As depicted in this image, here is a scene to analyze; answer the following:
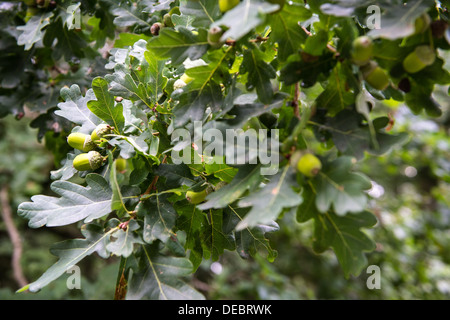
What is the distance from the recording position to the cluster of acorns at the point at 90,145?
88 cm

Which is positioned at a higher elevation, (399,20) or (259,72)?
(399,20)

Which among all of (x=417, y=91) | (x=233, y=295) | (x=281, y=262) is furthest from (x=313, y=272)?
(x=417, y=91)

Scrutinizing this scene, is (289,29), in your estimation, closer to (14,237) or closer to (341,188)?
(341,188)

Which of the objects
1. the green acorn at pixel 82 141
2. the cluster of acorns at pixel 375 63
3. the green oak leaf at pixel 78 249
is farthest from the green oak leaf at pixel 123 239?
the cluster of acorns at pixel 375 63

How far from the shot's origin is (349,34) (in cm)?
70

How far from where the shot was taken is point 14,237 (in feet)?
7.72

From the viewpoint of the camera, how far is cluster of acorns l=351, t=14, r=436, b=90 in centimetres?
64

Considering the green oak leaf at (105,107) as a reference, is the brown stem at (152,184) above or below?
below

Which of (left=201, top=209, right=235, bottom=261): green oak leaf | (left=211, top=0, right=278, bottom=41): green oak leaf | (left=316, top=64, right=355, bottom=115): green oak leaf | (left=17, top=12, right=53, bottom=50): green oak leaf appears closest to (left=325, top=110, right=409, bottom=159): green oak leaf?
(left=316, top=64, right=355, bottom=115): green oak leaf

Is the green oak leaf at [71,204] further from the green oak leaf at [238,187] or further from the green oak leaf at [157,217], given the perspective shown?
the green oak leaf at [238,187]

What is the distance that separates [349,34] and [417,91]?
9.0 inches

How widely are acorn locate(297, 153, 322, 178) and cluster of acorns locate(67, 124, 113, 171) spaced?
0.53 meters

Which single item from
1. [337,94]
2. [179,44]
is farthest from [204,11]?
[337,94]

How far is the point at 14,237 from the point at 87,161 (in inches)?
76.4
